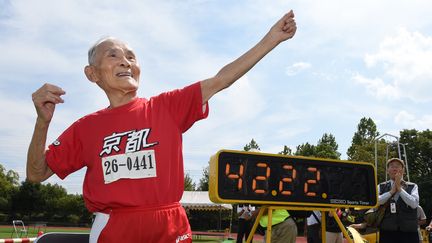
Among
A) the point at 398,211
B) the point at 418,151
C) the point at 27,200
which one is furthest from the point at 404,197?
the point at 27,200

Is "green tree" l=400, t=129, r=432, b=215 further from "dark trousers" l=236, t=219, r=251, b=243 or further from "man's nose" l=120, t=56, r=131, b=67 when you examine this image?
"man's nose" l=120, t=56, r=131, b=67

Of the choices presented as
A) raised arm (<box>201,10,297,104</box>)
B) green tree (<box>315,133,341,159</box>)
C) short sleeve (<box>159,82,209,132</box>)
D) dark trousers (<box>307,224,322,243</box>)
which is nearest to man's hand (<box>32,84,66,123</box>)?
short sleeve (<box>159,82,209,132</box>)

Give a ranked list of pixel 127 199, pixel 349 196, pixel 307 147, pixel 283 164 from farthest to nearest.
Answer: pixel 307 147 → pixel 349 196 → pixel 283 164 → pixel 127 199

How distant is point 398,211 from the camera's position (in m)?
6.98

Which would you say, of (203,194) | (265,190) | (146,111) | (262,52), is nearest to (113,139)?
(146,111)

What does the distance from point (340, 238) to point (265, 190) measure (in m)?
5.39

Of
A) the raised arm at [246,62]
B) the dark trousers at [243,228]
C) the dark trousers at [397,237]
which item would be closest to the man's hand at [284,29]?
the raised arm at [246,62]

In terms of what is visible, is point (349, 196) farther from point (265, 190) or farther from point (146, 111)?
point (146, 111)

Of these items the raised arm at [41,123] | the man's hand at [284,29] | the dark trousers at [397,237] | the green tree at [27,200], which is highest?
the green tree at [27,200]

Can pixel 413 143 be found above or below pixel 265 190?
above

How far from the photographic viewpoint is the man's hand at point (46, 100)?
2.38 m

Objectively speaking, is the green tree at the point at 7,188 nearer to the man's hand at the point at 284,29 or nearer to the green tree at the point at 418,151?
the green tree at the point at 418,151

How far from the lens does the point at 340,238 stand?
951cm

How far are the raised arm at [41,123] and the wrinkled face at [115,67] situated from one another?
0.25m
